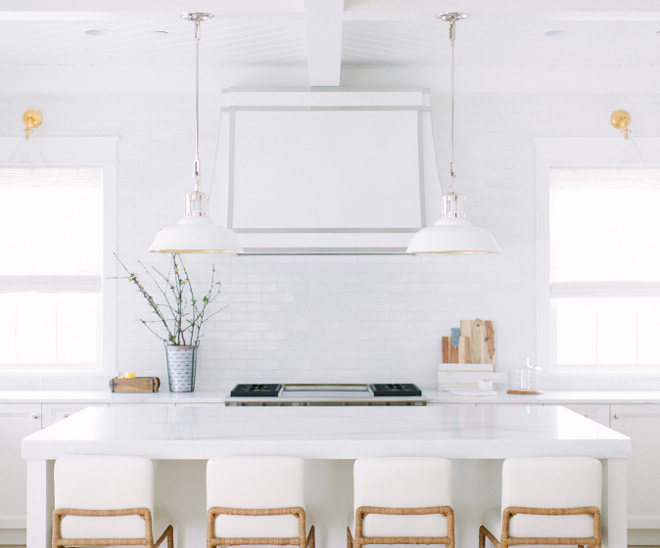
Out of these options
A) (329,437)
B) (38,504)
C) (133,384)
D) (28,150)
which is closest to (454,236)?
(329,437)

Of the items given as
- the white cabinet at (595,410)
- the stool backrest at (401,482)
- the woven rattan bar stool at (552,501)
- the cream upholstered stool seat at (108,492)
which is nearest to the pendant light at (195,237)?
the cream upholstered stool seat at (108,492)

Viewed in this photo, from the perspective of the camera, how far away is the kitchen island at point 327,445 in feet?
10.2

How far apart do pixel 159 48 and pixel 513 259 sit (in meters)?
2.77

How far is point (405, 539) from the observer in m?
2.98

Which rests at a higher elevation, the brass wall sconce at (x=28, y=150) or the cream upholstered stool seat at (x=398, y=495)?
the brass wall sconce at (x=28, y=150)

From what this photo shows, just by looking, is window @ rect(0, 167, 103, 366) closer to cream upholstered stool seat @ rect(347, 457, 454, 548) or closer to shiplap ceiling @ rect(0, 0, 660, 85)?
shiplap ceiling @ rect(0, 0, 660, 85)

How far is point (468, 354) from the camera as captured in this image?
5.28 meters

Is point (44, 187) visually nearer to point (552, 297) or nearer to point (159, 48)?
point (159, 48)

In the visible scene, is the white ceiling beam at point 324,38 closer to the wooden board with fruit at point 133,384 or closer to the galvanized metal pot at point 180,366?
the galvanized metal pot at point 180,366

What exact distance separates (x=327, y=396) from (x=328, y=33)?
2.19m

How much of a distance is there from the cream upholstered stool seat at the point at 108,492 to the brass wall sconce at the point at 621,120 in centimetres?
396

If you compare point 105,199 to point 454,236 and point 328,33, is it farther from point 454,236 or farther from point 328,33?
point 454,236

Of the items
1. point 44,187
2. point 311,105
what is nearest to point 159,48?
point 311,105

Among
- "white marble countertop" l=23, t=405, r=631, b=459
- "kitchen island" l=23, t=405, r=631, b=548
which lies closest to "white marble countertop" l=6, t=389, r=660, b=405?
"kitchen island" l=23, t=405, r=631, b=548
